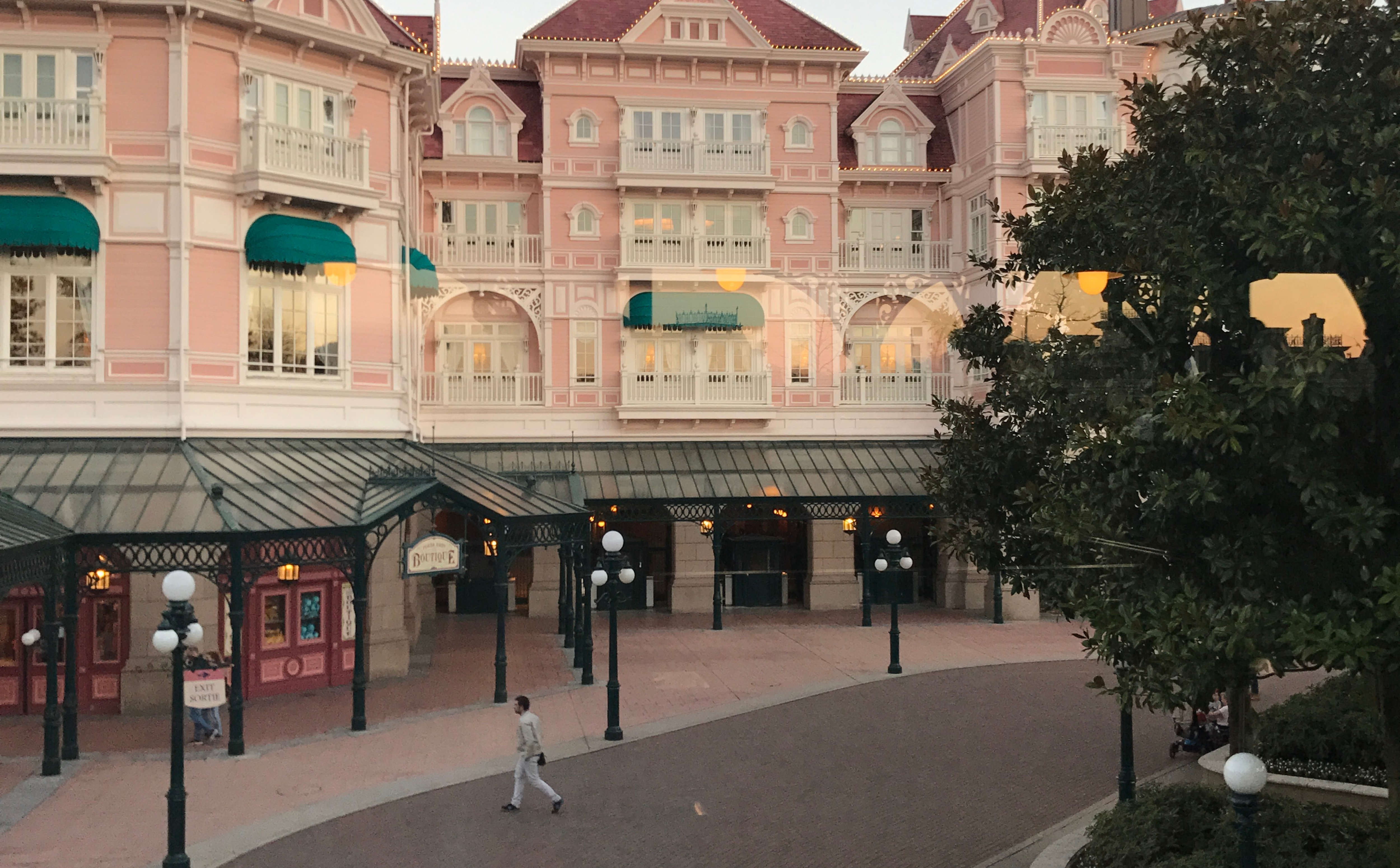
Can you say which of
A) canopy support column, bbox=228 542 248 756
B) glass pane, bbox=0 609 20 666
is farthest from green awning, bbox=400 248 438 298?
glass pane, bbox=0 609 20 666

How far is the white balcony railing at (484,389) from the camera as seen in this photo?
31.6 metres

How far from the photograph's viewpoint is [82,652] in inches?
787

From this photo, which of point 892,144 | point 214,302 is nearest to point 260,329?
point 214,302

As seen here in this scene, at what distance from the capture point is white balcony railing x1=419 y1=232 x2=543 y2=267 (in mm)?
32094

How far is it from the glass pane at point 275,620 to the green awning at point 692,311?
13.5 meters

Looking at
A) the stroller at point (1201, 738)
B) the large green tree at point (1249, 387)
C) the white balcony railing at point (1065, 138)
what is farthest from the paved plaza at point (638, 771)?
the white balcony railing at point (1065, 138)

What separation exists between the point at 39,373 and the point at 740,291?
1786 centimetres

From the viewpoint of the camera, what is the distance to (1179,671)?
8.83 meters

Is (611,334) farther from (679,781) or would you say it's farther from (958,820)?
(958,820)

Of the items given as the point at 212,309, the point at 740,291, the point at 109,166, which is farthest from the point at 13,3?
the point at 740,291

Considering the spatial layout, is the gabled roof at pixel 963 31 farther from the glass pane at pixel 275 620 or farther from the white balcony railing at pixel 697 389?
the glass pane at pixel 275 620

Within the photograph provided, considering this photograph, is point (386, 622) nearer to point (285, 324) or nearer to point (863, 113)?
point (285, 324)

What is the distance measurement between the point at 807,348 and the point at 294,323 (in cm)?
1530

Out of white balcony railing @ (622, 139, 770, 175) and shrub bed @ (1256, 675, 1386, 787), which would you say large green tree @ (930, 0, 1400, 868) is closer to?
shrub bed @ (1256, 675, 1386, 787)
